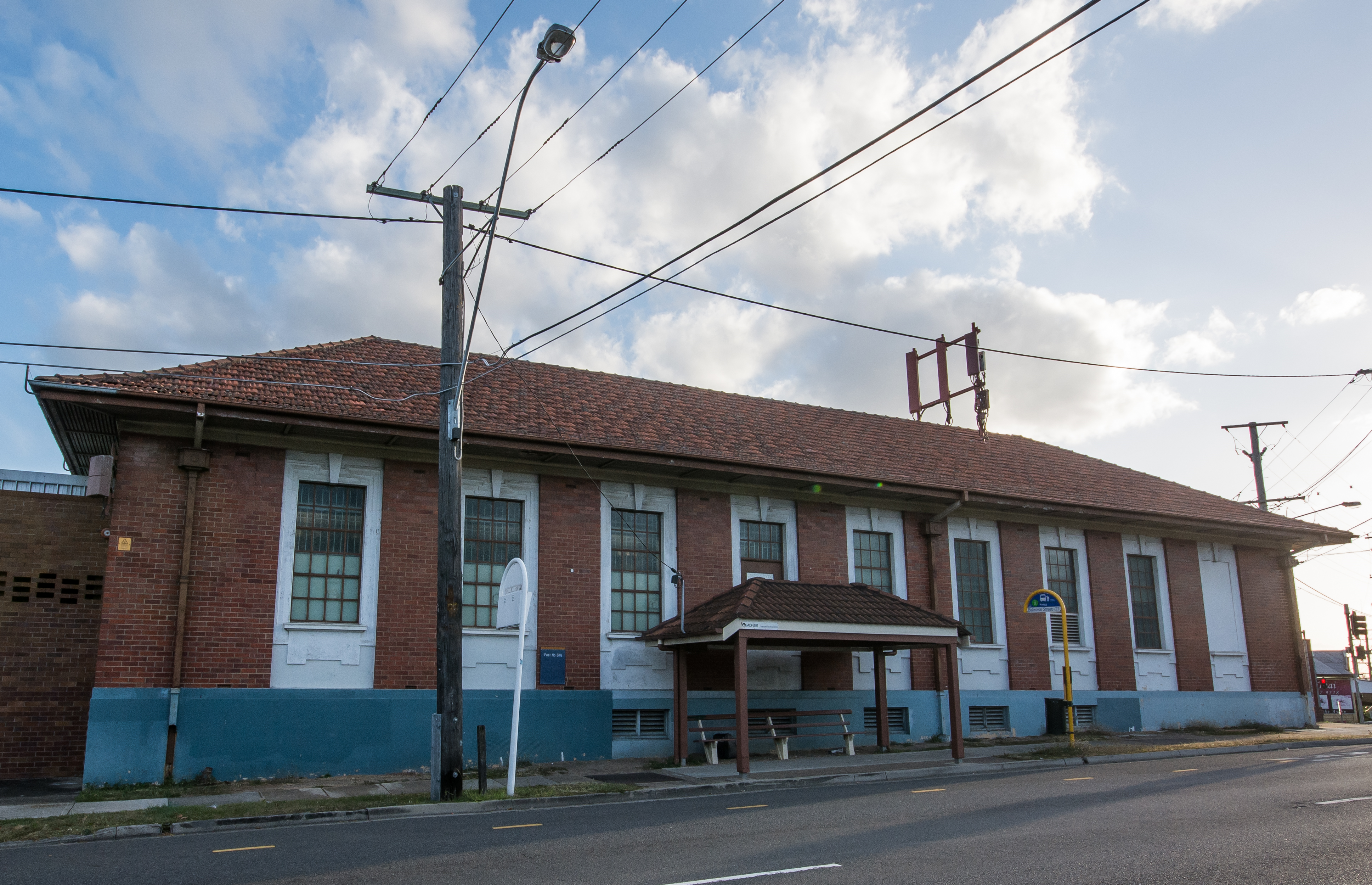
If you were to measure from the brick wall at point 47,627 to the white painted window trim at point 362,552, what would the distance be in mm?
2683

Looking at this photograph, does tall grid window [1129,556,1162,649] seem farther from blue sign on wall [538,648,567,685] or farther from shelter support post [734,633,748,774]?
blue sign on wall [538,648,567,685]

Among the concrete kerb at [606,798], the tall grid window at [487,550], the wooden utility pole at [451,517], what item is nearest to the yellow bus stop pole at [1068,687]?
the concrete kerb at [606,798]

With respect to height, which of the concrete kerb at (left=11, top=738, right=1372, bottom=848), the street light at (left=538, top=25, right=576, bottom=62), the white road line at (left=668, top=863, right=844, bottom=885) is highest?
the street light at (left=538, top=25, right=576, bottom=62)

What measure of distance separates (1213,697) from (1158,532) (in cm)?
438

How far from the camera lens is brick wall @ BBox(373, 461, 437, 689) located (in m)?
15.9

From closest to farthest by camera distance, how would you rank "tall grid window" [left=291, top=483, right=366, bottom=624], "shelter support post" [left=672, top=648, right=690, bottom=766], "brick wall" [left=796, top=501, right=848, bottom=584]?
"tall grid window" [left=291, top=483, right=366, bottom=624] → "shelter support post" [left=672, top=648, right=690, bottom=766] → "brick wall" [left=796, top=501, right=848, bottom=584]

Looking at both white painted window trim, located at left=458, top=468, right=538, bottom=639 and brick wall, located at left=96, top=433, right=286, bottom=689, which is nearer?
brick wall, located at left=96, top=433, right=286, bottom=689

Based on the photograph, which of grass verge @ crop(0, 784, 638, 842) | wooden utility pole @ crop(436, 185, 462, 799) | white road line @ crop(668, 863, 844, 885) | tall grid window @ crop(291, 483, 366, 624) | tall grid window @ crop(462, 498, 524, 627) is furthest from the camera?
tall grid window @ crop(462, 498, 524, 627)

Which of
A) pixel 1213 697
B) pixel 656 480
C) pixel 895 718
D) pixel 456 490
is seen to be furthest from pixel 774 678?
pixel 1213 697

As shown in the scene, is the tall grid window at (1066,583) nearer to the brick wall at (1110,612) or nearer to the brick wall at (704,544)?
the brick wall at (1110,612)

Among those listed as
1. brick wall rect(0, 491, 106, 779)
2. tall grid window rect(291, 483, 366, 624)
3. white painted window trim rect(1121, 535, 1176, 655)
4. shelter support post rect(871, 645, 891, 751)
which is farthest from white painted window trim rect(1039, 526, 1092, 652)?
brick wall rect(0, 491, 106, 779)

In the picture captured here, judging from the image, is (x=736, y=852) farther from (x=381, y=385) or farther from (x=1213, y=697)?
(x=1213, y=697)

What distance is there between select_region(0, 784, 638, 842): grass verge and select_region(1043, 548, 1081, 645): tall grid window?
13567mm

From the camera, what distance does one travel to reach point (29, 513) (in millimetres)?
15680
